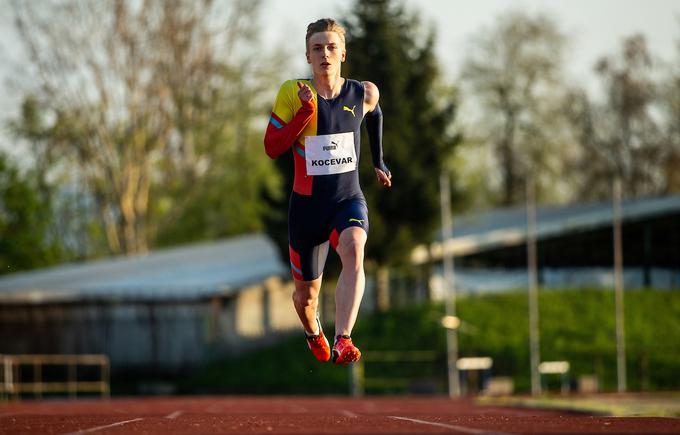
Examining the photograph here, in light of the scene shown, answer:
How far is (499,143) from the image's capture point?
68.1 meters

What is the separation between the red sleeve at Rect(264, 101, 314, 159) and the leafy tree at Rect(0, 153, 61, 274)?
49.7m

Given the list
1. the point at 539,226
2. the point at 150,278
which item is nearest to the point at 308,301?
the point at 150,278

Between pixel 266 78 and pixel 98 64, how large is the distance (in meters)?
8.79

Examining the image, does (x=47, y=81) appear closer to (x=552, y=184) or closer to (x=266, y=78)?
(x=266, y=78)

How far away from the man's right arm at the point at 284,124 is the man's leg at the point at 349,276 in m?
0.90

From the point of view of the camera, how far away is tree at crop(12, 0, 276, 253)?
52.7 m

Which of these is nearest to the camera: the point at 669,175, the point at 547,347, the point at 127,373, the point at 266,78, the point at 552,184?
the point at 547,347

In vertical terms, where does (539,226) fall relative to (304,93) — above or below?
above

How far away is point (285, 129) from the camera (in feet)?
35.4

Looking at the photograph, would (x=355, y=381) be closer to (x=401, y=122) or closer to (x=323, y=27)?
(x=401, y=122)

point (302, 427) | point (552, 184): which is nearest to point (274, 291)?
point (552, 184)

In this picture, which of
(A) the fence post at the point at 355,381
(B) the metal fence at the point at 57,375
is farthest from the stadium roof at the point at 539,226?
(B) the metal fence at the point at 57,375

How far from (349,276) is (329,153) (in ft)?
3.47

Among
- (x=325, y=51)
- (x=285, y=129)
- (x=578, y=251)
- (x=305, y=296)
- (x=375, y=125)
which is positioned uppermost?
(x=578, y=251)
